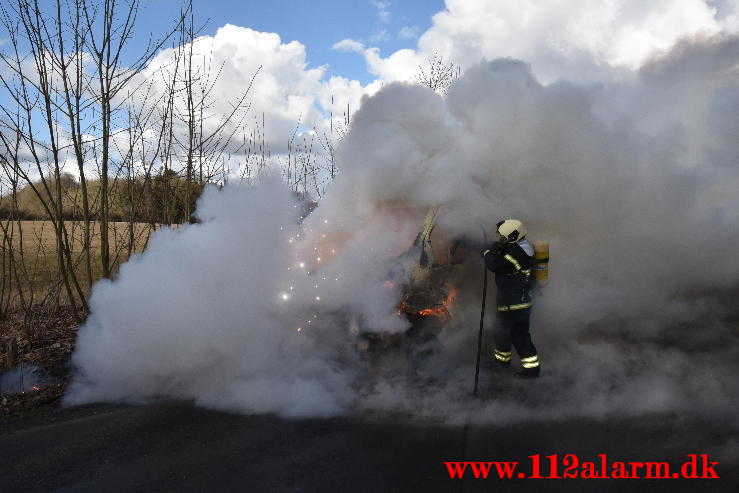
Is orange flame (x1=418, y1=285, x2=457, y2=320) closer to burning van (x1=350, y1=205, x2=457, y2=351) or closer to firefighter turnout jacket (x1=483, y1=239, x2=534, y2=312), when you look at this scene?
burning van (x1=350, y1=205, x2=457, y2=351)

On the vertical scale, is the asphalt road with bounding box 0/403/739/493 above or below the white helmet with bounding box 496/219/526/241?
below

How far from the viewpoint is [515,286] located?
17.4 ft

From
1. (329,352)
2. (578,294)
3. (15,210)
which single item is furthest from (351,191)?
(15,210)

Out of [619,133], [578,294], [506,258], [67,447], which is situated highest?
[619,133]

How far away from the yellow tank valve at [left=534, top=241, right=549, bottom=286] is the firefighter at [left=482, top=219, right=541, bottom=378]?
0.25 metres

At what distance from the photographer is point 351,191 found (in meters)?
6.08

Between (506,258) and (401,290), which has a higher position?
(506,258)

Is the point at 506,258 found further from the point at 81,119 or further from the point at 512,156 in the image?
the point at 81,119

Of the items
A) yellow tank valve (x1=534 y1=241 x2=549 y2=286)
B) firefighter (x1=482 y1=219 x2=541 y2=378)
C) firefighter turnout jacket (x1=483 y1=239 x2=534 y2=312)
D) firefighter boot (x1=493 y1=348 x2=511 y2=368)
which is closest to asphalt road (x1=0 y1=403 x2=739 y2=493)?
firefighter (x1=482 y1=219 x2=541 y2=378)

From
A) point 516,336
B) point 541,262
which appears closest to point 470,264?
point 541,262

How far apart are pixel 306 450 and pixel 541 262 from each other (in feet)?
11.2

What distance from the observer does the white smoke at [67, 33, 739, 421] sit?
4.96 metres

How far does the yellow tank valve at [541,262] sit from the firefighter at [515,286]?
25 cm

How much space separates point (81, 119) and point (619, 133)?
745 centimetres
